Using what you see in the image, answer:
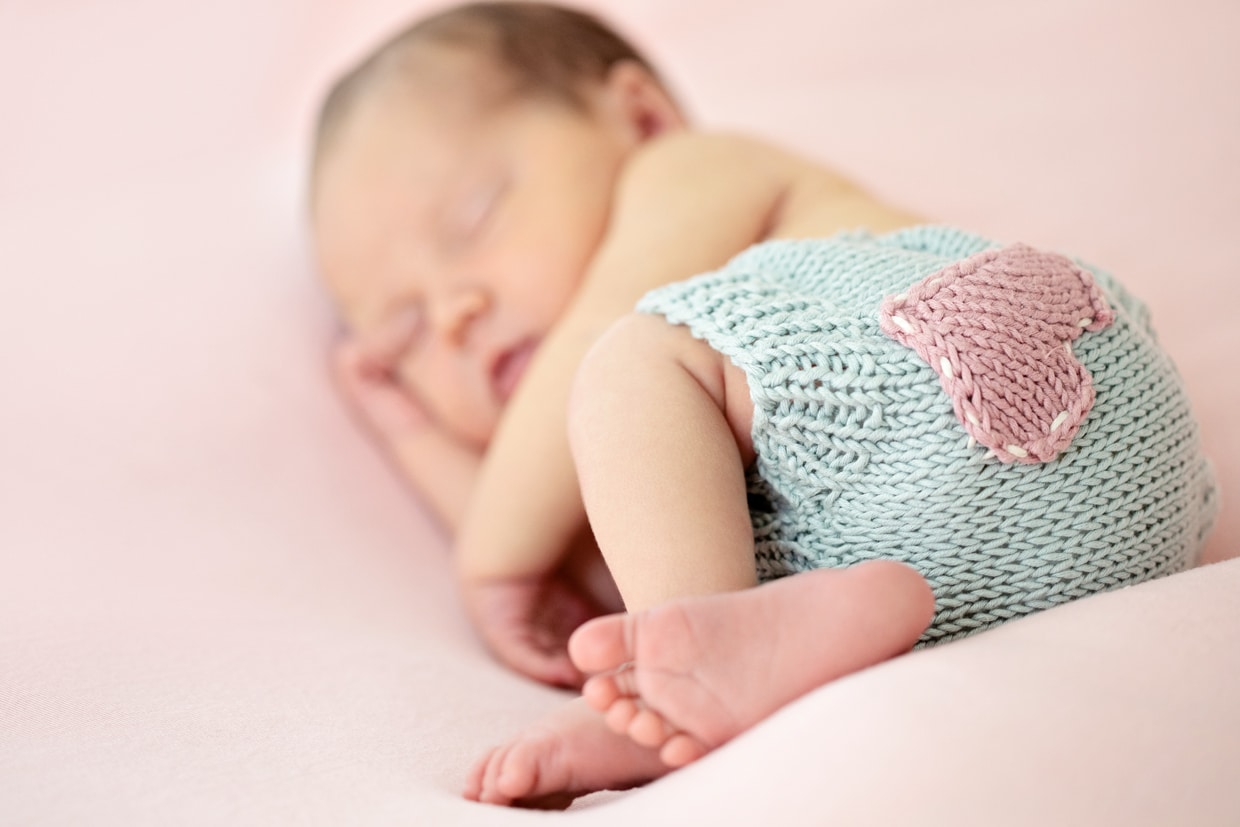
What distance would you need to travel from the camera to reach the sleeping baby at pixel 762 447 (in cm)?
61

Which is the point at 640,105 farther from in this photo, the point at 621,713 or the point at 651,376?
the point at 621,713

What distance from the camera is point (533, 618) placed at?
3.47 feet

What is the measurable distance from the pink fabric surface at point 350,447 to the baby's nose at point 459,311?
21 cm

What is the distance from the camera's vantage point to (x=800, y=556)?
776 millimetres

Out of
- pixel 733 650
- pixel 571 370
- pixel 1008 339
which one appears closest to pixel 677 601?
pixel 733 650

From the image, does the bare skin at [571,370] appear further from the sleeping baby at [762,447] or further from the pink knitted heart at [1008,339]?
the pink knitted heart at [1008,339]

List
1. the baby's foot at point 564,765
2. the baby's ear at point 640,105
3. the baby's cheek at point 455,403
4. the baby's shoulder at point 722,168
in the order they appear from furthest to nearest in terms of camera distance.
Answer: the baby's ear at point 640,105
the baby's cheek at point 455,403
the baby's shoulder at point 722,168
the baby's foot at point 564,765

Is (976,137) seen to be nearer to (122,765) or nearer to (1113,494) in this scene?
(1113,494)

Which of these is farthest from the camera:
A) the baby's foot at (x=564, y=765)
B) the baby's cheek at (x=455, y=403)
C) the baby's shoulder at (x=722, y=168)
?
the baby's cheek at (x=455, y=403)

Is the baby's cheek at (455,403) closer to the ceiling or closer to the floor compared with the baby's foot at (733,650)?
closer to the floor

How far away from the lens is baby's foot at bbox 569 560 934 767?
1.94ft

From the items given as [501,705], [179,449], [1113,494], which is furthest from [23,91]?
[1113,494]

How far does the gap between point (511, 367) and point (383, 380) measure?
217mm

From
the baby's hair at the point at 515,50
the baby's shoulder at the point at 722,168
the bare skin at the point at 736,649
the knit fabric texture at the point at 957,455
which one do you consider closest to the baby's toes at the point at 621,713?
the bare skin at the point at 736,649
